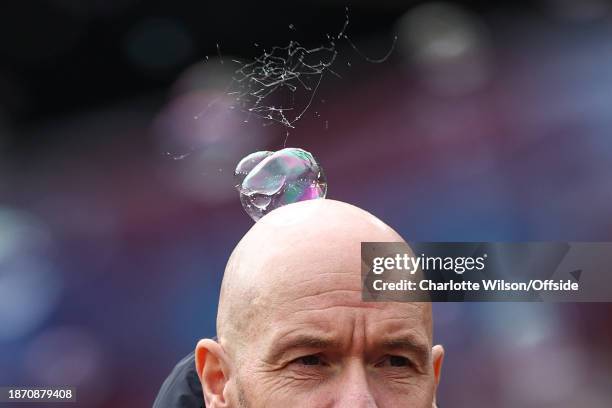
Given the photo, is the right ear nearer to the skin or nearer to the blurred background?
the skin

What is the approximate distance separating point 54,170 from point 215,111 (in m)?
1.18

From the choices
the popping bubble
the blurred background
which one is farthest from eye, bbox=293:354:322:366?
the blurred background

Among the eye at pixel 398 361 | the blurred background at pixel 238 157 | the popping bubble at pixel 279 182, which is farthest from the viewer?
the blurred background at pixel 238 157

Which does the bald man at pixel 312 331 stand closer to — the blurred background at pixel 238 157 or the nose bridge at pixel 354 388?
the nose bridge at pixel 354 388

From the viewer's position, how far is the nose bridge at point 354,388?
125 centimetres

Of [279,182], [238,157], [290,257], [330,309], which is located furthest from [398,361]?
[238,157]

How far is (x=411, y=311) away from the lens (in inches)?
54.4

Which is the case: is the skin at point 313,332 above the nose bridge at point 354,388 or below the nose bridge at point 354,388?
above

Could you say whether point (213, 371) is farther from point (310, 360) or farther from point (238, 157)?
point (238, 157)

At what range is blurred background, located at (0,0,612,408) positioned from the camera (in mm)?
4523

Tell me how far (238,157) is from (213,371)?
2.99 metres

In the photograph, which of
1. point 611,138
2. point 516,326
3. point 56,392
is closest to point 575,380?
Result: point 516,326

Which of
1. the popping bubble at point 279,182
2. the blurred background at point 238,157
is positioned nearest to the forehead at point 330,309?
the popping bubble at point 279,182

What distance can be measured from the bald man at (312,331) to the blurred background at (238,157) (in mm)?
2998
